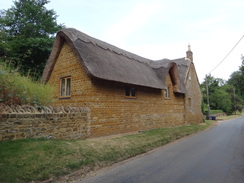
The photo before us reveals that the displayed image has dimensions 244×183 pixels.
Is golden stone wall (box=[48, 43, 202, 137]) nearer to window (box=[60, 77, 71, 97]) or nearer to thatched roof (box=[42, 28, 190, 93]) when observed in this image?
window (box=[60, 77, 71, 97])

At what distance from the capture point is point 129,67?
41.0 ft

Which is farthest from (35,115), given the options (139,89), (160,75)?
(160,75)

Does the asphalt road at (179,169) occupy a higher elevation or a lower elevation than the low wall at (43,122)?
lower

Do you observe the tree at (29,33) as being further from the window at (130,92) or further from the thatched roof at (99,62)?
the window at (130,92)

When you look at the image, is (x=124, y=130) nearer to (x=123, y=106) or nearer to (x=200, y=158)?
(x=123, y=106)

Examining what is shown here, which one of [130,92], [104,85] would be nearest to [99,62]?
[104,85]

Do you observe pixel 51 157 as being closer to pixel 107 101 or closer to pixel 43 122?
pixel 43 122

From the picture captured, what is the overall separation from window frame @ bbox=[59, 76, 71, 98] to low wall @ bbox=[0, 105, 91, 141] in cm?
291

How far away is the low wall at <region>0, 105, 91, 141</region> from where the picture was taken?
5.64 m

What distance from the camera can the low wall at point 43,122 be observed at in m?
5.64

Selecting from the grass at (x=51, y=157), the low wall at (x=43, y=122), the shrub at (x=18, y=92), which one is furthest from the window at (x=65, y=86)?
the grass at (x=51, y=157)

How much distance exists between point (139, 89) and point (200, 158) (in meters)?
6.50

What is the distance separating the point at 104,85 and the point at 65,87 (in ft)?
9.65

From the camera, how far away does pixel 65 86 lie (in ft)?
36.9
